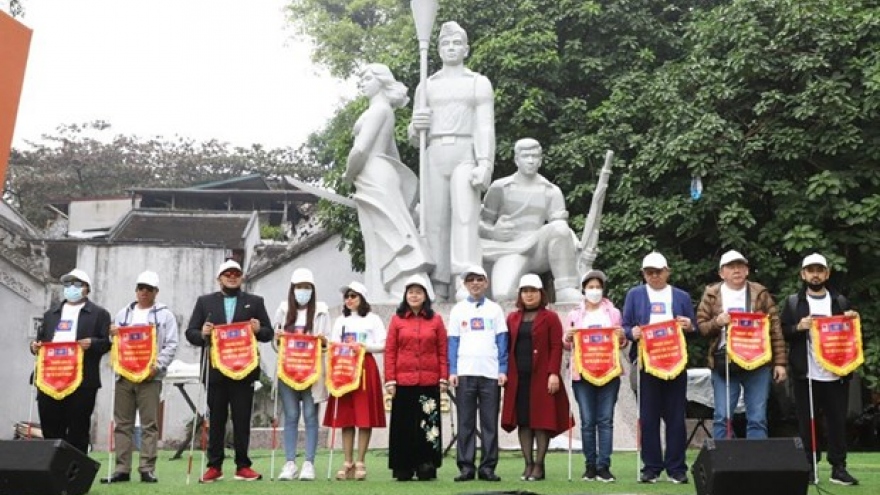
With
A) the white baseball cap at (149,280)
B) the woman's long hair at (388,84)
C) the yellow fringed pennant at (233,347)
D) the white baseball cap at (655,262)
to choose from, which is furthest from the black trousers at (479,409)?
the woman's long hair at (388,84)

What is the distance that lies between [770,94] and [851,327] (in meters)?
12.0

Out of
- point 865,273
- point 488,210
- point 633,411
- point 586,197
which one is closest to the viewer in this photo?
point 633,411

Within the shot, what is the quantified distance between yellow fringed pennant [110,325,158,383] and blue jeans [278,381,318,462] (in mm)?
1115

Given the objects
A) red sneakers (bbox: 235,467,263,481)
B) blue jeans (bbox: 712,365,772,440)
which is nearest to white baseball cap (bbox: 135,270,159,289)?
red sneakers (bbox: 235,467,263,481)

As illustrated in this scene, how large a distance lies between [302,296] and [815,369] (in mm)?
4155

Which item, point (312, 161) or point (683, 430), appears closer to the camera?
point (683, 430)

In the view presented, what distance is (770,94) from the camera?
22.3 m

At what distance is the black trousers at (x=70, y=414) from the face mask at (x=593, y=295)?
4059 mm

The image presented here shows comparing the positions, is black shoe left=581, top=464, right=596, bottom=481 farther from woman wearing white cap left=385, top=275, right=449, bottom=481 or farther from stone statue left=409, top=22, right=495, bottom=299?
stone statue left=409, top=22, right=495, bottom=299

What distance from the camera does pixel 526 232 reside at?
1636 cm

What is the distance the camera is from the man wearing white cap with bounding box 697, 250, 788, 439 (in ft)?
35.4

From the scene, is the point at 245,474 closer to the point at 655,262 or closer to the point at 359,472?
the point at 359,472

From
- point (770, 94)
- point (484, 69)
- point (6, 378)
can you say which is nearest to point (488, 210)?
point (770, 94)

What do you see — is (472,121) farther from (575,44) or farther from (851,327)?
(575,44)
